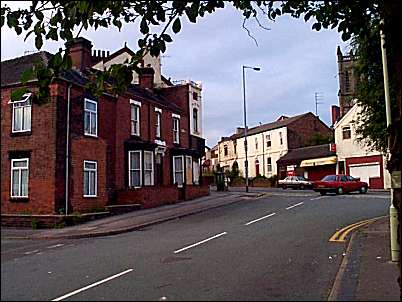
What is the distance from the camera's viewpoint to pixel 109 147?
29.1 metres

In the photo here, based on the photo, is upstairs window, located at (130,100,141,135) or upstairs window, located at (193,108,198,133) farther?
upstairs window, located at (193,108,198,133)

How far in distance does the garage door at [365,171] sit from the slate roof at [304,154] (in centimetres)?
396

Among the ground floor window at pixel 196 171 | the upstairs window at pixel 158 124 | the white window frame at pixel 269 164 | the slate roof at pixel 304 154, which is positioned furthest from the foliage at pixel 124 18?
the white window frame at pixel 269 164

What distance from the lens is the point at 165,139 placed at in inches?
1399

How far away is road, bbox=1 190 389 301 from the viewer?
20.5ft

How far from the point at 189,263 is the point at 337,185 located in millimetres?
31308

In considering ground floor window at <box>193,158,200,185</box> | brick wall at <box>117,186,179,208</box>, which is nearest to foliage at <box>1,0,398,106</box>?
brick wall at <box>117,186,179,208</box>

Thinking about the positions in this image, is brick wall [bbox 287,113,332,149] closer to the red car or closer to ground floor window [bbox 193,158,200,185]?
the red car

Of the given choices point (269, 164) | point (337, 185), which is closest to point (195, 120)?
point (337, 185)

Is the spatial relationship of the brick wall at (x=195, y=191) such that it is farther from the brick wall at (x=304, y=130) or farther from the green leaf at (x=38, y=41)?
the brick wall at (x=304, y=130)

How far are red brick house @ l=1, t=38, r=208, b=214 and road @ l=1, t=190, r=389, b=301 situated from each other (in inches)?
113

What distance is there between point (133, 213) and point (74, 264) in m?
15.0

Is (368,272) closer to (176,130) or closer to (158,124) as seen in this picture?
(158,124)

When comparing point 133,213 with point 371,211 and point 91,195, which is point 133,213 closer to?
point 91,195
